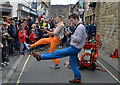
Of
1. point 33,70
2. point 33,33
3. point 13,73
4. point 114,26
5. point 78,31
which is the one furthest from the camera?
point 33,33

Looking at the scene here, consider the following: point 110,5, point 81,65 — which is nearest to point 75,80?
point 81,65

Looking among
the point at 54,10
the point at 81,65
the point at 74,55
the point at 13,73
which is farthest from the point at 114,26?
the point at 54,10

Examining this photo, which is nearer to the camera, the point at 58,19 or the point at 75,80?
the point at 75,80

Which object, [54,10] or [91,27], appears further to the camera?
[54,10]

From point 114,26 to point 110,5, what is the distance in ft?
6.39

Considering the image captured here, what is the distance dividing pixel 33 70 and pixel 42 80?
4.27 feet

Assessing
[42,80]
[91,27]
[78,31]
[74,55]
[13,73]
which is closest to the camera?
[78,31]

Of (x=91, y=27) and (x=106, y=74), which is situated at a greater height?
(x=91, y=27)

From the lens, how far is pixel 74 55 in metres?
4.94

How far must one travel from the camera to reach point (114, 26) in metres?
10.0

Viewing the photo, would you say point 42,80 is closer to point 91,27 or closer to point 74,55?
point 74,55

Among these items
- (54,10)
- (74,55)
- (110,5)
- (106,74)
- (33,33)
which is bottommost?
(106,74)

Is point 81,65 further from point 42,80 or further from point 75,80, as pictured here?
point 42,80

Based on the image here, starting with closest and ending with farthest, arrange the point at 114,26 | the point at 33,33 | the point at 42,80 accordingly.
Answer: the point at 42,80
the point at 114,26
the point at 33,33
